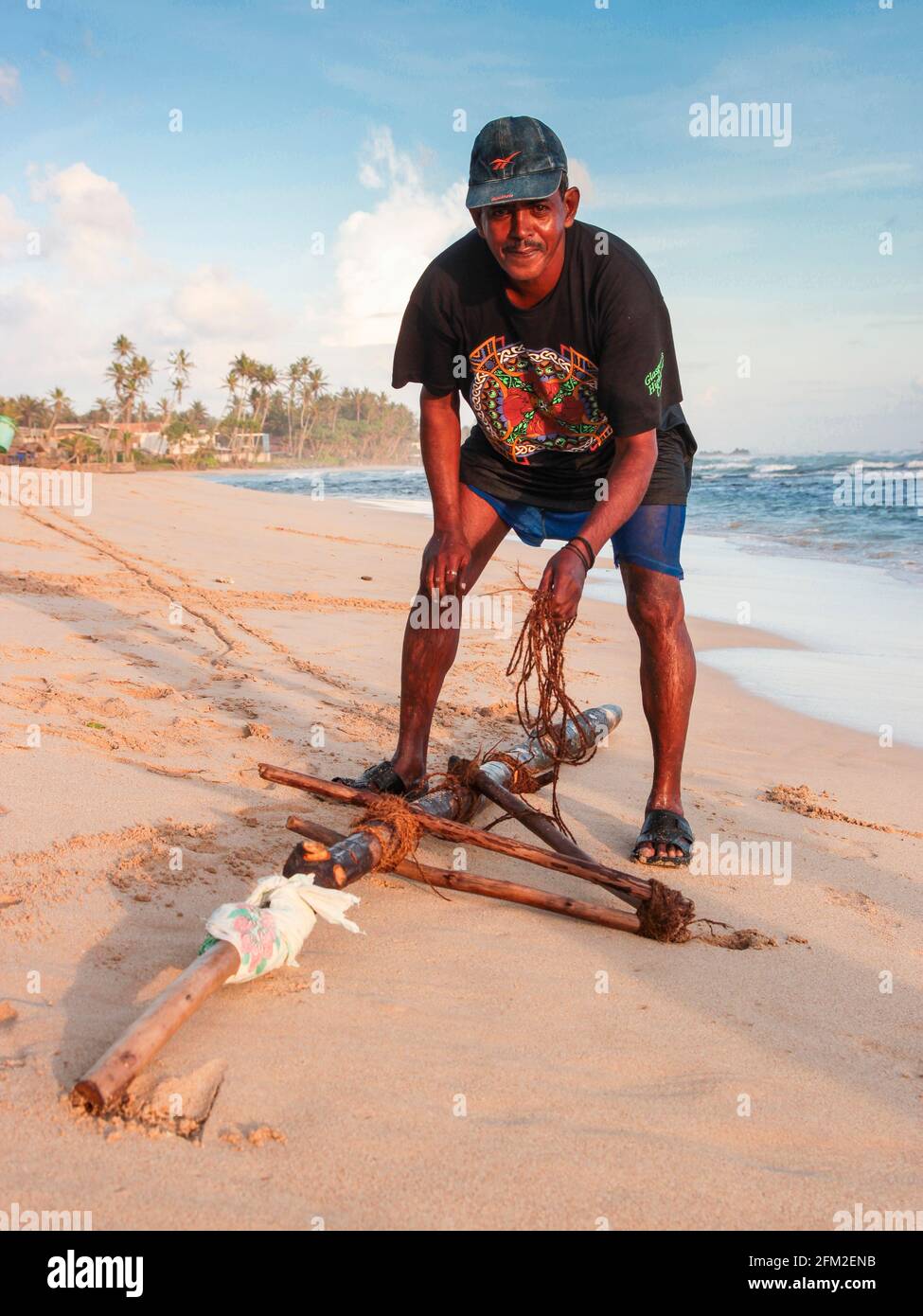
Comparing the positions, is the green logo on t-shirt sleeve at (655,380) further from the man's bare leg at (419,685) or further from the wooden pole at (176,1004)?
the wooden pole at (176,1004)

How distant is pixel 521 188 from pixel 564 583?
117cm

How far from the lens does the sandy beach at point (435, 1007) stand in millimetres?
1698

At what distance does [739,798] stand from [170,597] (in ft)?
15.7

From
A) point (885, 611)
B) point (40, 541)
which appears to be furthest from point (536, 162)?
point (40, 541)

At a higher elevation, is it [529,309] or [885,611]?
[529,309]

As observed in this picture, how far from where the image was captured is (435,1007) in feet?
7.44

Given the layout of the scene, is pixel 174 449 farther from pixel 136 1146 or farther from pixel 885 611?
pixel 136 1146

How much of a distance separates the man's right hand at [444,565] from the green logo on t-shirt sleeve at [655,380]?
0.80 metres

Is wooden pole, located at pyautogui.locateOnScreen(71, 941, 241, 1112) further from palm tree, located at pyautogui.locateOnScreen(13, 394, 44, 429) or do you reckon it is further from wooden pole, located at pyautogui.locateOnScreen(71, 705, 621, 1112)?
palm tree, located at pyautogui.locateOnScreen(13, 394, 44, 429)

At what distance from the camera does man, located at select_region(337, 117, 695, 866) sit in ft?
10.3

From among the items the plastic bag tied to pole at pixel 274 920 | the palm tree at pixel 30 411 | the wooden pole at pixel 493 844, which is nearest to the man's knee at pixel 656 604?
the wooden pole at pixel 493 844

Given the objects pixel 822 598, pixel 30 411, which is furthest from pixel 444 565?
pixel 30 411

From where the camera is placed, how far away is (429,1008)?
226 cm
